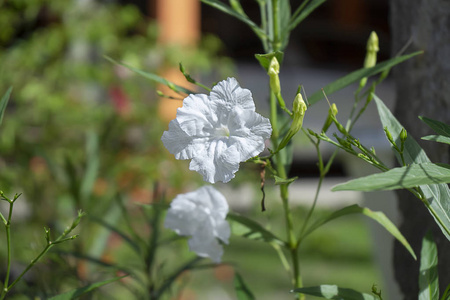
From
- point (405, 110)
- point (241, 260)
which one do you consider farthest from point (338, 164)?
point (405, 110)

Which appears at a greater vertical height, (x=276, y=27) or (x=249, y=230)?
(x=276, y=27)

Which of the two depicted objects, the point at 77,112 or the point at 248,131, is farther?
the point at 77,112

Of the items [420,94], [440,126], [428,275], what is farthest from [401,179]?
[420,94]

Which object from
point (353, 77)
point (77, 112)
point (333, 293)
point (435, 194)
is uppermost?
point (353, 77)

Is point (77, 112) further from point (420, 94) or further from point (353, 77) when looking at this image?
point (353, 77)

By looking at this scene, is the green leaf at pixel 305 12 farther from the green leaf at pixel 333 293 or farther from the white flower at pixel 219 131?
the green leaf at pixel 333 293

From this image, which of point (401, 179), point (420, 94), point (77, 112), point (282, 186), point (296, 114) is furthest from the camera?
point (77, 112)

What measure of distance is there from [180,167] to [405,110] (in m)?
1.80

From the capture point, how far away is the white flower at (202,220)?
2.82ft

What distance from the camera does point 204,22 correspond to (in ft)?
28.9

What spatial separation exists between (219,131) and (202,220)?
243 mm

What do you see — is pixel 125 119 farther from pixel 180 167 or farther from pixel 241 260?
pixel 241 260

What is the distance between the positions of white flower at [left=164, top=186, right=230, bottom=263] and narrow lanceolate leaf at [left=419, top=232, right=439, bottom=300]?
0.84 ft

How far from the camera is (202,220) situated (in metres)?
0.87
